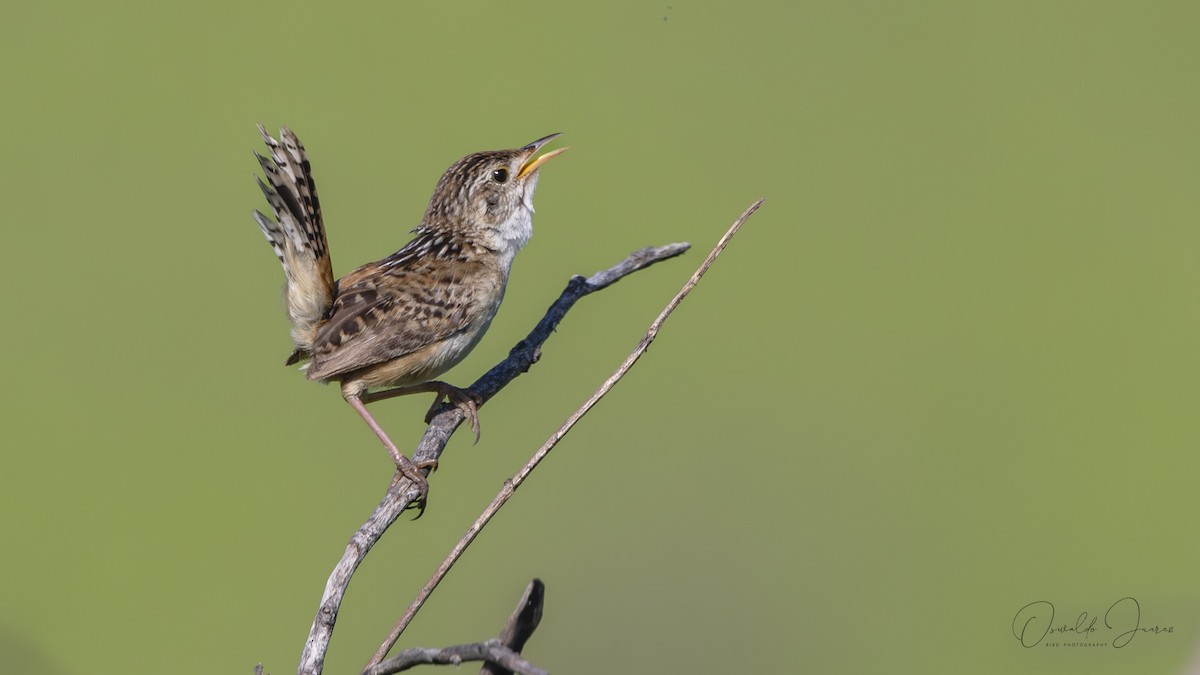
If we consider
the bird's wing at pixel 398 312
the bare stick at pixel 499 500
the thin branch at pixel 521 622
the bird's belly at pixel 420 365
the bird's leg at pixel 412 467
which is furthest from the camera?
the bird's belly at pixel 420 365

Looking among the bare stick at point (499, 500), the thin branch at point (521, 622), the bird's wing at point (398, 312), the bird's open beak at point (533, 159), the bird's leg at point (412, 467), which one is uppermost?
the bird's open beak at point (533, 159)

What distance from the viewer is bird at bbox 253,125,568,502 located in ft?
14.7

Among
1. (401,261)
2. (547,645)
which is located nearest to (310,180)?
(401,261)

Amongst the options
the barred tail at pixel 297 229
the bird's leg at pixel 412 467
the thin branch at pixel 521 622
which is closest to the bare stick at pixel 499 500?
the thin branch at pixel 521 622

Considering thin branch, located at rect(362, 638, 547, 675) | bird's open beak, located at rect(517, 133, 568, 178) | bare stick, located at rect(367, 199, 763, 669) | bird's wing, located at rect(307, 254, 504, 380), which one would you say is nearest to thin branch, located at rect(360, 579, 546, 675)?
thin branch, located at rect(362, 638, 547, 675)

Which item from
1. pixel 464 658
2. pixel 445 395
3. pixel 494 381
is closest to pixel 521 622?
pixel 464 658

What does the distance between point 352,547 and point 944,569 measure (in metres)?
5.96

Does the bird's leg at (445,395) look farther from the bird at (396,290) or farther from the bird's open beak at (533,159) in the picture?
the bird's open beak at (533,159)

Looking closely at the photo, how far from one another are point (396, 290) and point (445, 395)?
54 cm

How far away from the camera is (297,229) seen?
14.7 feet

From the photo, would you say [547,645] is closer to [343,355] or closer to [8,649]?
[343,355]

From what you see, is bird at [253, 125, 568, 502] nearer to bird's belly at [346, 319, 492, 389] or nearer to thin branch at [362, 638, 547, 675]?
bird's belly at [346, 319, 492, 389]

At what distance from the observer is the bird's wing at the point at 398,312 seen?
454 centimetres
